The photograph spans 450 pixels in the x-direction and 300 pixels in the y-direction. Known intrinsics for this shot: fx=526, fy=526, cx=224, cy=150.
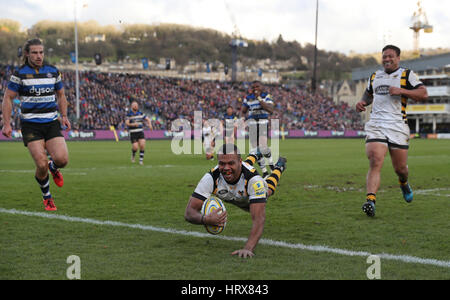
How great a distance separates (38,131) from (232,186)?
356cm

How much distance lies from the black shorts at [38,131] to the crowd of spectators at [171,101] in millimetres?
35959

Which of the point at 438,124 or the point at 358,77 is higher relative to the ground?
the point at 358,77

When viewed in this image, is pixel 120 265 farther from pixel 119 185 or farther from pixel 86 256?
pixel 119 185

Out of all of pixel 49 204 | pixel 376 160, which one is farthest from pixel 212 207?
pixel 49 204

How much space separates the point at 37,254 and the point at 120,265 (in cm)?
94

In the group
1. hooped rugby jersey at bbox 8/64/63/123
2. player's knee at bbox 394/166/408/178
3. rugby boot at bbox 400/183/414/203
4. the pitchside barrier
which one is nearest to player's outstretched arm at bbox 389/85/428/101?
player's knee at bbox 394/166/408/178

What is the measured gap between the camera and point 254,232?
512cm

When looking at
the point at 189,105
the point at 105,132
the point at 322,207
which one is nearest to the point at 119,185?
the point at 322,207

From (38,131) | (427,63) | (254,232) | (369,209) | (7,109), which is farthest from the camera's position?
(427,63)

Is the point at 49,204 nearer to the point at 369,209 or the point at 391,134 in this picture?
the point at 369,209

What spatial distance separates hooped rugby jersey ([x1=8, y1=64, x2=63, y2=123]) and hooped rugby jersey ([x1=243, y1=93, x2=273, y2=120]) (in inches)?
231

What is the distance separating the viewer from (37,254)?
16.3ft

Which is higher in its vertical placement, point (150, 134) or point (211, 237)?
point (211, 237)
